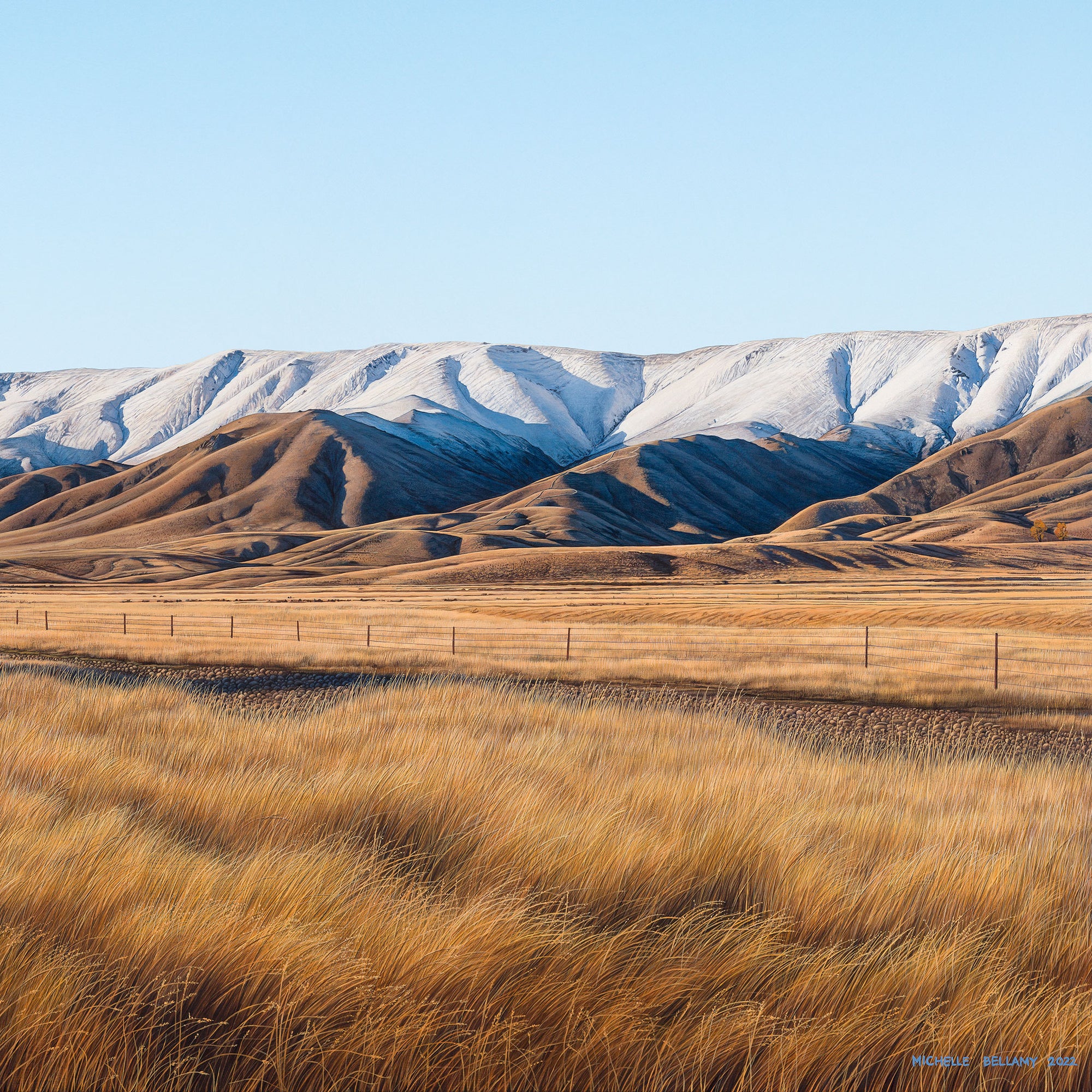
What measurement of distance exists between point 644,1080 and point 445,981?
0.74m

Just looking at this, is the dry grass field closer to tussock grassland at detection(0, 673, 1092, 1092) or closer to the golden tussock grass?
the golden tussock grass

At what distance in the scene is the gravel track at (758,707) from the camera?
43.2 ft

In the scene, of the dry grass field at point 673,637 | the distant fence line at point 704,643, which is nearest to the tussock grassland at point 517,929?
the dry grass field at point 673,637

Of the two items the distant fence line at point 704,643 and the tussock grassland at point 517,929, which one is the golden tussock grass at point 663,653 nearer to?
the distant fence line at point 704,643

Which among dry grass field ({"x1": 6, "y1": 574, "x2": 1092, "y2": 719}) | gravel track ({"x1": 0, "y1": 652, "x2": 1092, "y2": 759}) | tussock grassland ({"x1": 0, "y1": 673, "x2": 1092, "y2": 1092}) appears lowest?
dry grass field ({"x1": 6, "y1": 574, "x2": 1092, "y2": 719})

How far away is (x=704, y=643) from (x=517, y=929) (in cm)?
3277

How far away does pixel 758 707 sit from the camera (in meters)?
18.2

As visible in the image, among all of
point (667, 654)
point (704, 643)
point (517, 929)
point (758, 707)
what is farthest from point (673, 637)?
point (517, 929)

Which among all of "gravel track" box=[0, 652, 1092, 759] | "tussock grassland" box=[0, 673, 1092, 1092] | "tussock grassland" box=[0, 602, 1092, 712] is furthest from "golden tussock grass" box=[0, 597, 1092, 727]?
"tussock grassland" box=[0, 673, 1092, 1092]

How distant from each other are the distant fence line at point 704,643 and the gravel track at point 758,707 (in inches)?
201

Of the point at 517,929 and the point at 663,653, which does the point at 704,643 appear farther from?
the point at 517,929

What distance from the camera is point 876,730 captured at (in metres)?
15.6

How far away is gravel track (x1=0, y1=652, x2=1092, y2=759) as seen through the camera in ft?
43.2

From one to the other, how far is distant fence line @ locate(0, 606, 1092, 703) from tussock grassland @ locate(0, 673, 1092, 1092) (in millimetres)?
A: 17461
